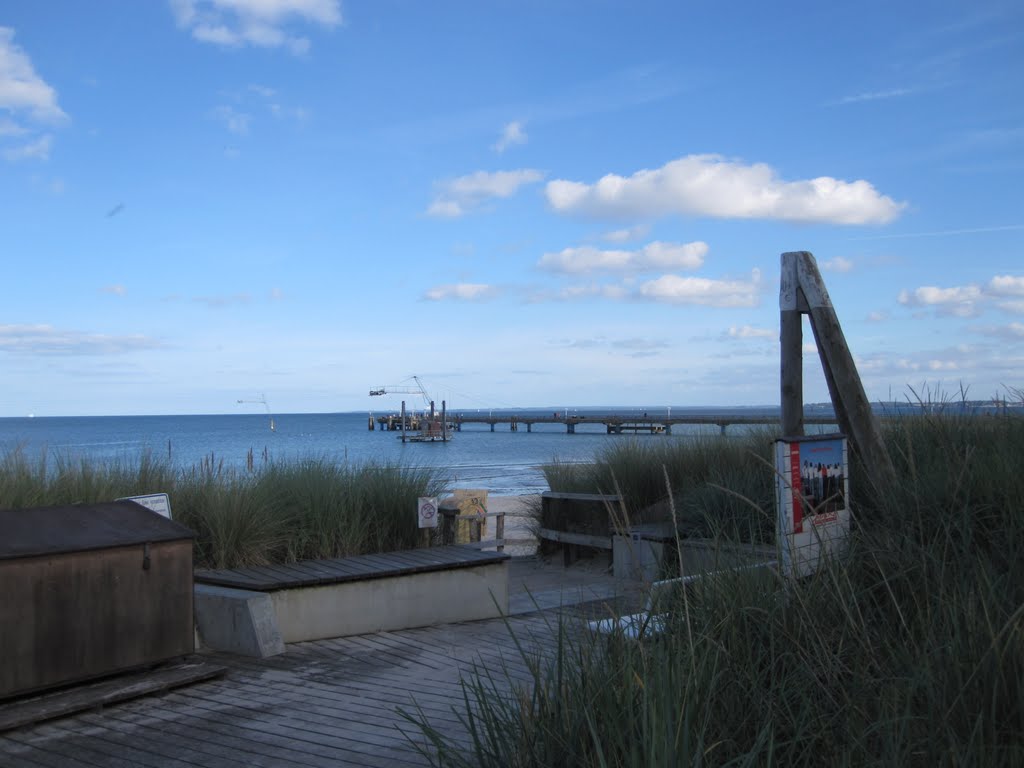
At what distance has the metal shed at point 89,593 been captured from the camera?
4.67 metres

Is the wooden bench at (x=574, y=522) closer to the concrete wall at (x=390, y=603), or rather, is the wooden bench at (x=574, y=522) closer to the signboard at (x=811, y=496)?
the concrete wall at (x=390, y=603)

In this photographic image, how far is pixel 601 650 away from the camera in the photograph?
3.03 metres

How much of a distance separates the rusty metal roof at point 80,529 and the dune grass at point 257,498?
147cm

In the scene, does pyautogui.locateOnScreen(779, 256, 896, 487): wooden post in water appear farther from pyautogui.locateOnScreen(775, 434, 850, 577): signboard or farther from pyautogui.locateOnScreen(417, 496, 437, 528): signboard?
pyautogui.locateOnScreen(417, 496, 437, 528): signboard

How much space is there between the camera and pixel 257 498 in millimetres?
7336

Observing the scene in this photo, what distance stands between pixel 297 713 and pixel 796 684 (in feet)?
8.91

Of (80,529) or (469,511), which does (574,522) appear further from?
(80,529)

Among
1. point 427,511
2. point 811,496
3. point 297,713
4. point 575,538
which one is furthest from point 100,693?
point 575,538

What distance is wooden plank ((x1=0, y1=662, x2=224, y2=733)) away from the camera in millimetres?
4480

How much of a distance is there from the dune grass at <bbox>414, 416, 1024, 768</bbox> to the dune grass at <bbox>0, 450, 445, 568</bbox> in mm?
4353

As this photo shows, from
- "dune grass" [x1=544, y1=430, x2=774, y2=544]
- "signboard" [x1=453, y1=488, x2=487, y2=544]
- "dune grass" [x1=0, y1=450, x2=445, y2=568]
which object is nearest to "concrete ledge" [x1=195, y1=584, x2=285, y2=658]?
"dune grass" [x1=0, y1=450, x2=445, y2=568]

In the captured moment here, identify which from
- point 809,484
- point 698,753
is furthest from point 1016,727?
point 809,484

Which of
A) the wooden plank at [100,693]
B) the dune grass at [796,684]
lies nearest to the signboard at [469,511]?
the wooden plank at [100,693]

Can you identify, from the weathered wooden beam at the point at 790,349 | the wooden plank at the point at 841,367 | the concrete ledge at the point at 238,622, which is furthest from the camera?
the weathered wooden beam at the point at 790,349
